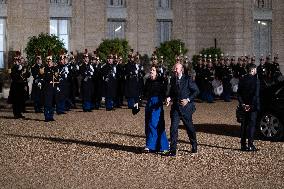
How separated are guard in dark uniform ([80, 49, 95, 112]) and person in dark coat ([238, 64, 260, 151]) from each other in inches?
407

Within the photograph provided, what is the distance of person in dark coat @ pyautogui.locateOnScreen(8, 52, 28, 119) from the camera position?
20.3 metres

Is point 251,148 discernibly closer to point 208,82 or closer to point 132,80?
point 132,80

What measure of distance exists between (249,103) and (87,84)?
1073 centimetres

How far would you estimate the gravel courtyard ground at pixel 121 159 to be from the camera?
32.6 ft

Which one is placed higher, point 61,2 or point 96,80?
point 61,2

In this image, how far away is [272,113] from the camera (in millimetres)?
14406

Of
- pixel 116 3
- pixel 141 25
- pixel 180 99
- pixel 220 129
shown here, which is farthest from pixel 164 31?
pixel 180 99

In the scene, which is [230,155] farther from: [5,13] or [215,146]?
[5,13]

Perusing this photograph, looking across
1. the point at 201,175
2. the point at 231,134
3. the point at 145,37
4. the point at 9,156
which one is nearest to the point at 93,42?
the point at 145,37

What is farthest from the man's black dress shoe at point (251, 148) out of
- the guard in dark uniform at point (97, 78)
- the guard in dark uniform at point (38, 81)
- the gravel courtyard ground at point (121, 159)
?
the guard in dark uniform at point (97, 78)

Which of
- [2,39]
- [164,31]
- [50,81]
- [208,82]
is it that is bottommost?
[208,82]

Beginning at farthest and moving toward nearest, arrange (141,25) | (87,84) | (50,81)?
(141,25) < (87,84) < (50,81)

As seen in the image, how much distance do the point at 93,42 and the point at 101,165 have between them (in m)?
20.9

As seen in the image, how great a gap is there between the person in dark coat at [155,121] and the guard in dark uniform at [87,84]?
10.2 metres
